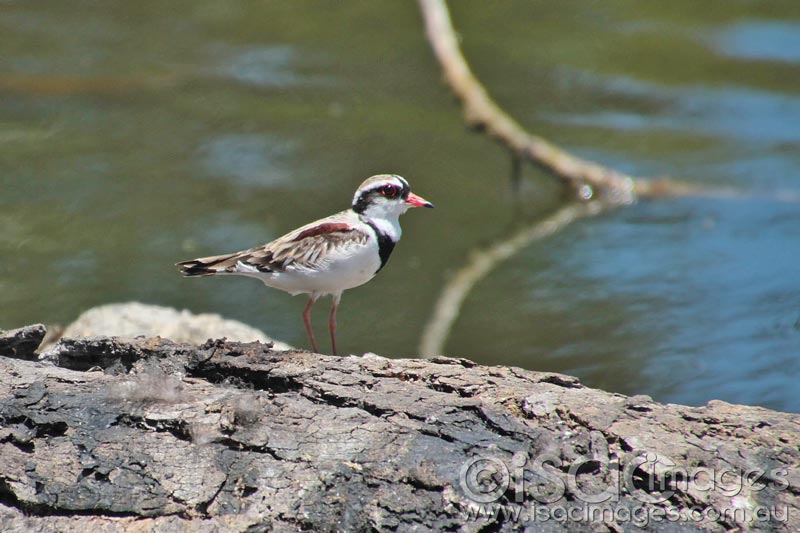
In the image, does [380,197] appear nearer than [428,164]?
Yes

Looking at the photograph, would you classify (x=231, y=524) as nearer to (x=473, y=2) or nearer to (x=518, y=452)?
(x=518, y=452)

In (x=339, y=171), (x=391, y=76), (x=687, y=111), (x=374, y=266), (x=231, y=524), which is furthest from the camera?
(x=391, y=76)

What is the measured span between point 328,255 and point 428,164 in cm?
570

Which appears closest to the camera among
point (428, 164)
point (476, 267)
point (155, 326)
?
point (155, 326)

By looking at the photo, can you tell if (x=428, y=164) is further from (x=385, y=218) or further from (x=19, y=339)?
(x=19, y=339)

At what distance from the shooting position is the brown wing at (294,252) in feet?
18.4

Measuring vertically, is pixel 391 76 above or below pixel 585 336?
above

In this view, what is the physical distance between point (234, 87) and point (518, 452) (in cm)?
993

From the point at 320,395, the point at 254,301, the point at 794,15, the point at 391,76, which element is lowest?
the point at 320,395

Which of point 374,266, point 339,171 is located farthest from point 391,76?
point 374,266

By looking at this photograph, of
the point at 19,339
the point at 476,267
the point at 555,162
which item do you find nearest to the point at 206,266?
the point at 19,339

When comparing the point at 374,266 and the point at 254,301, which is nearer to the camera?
the point at 374,266

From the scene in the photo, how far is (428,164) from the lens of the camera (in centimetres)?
1112

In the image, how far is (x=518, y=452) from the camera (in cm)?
383
